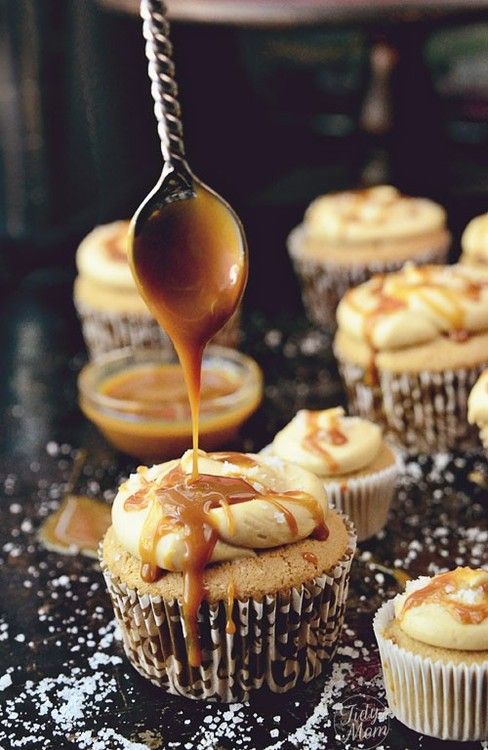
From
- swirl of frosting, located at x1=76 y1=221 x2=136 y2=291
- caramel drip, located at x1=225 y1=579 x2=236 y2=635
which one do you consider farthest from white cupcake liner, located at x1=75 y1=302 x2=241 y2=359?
caramel drip, located at x1=225 y1=579 x2=236 y2=635

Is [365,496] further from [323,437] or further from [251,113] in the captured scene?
[251,113]

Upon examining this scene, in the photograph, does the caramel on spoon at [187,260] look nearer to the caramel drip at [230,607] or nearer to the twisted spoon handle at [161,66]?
the twisted spoon handle at [161,66]

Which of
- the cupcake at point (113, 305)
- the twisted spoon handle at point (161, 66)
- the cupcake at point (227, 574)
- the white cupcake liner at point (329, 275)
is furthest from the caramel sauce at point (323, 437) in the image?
the white cupcake liner at point (329, 275)

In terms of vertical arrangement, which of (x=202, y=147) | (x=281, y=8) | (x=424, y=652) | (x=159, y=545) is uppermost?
(x=281, y=8)

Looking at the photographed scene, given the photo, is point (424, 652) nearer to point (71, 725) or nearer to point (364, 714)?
point (364, 714)

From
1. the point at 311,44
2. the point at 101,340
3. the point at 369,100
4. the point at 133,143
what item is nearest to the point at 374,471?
the point at 101,340

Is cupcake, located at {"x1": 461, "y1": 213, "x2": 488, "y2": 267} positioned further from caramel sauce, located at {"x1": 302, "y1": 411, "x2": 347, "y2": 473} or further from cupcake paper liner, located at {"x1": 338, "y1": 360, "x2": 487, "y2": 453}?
caramel sauce, located at {"x1": 302, "y1": 411, "x2": 347, "y2": 473}
